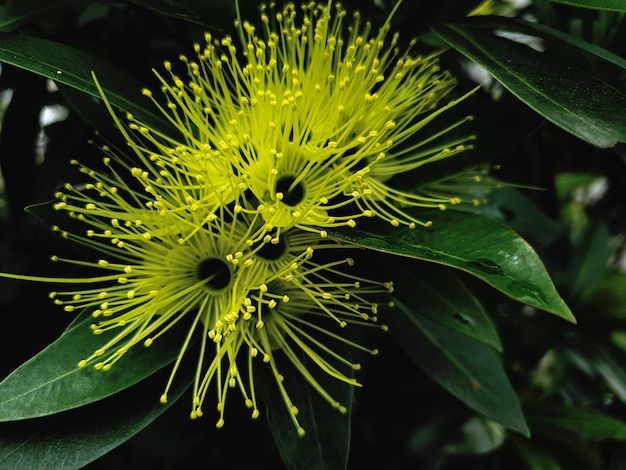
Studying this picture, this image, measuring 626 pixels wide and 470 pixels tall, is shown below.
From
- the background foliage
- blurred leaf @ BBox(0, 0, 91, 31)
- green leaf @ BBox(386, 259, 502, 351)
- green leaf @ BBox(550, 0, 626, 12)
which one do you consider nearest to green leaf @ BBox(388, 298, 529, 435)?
the background foliage

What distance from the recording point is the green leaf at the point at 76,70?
28.8 inches

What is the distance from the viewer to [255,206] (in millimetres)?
773

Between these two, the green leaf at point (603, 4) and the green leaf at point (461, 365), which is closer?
the green leaf at point (603, 4)

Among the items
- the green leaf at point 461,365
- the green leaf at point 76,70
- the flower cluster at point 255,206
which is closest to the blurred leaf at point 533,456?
the green leaf at point 461,365

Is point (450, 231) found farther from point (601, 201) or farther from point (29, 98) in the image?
point (601, 201)

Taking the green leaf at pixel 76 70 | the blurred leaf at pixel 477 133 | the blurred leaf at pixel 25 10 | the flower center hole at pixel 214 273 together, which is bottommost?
the blurred leaf at pixel 477 133

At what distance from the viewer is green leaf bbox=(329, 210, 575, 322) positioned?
0.62 metres

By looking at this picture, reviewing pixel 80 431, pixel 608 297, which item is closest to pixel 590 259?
pixel 608 297

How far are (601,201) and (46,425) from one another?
1.75 metres

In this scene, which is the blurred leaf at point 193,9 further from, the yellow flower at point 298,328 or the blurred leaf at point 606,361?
the blurred leaf at point 606,361

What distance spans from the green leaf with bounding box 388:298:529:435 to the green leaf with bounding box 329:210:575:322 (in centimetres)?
25

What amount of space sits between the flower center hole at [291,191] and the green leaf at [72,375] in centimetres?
25

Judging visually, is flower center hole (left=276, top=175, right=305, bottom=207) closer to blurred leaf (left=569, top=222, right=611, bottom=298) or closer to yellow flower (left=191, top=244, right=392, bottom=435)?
yellow flower (left=191, top=244, right=392, bottom=435)

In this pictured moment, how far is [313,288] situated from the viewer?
32.8 inches
